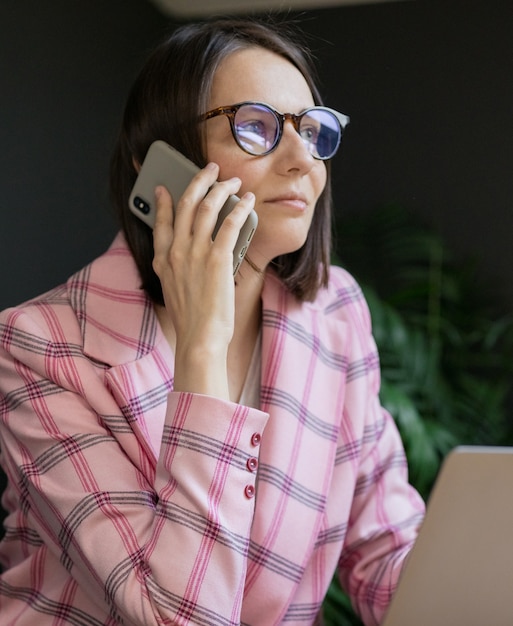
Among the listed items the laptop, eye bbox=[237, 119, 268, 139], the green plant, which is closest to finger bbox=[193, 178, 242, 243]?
eye bbox=[237, 119, 268, 139]

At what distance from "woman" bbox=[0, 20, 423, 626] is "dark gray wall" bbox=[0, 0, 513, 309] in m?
0.43

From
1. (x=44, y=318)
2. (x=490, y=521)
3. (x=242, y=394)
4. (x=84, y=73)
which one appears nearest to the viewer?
(x=490, y=521)

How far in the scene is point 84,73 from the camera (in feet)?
6.63

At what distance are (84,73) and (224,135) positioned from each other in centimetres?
83

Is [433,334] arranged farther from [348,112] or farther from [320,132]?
[320,132]

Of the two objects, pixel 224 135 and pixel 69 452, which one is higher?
pixel 224 135

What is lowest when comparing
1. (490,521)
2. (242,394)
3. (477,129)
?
(242,394)

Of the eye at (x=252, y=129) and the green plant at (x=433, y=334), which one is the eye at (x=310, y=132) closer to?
the eye at (x=252, y=129)

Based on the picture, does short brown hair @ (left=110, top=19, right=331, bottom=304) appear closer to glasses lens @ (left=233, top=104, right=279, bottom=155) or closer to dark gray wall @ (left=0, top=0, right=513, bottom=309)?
glasses lens @ (left=233, top=104, right=279, bottom=155)

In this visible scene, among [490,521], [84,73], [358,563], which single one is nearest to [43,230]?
[84,73]

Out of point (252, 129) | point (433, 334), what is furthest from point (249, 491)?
point (433, 334)

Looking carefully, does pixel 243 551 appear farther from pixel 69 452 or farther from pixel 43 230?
pixel 43 230

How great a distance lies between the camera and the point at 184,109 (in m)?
1.33

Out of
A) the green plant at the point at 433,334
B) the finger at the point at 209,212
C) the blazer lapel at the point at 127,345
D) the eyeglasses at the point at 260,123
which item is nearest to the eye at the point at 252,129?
the eyeglasses at the point at 260,123
